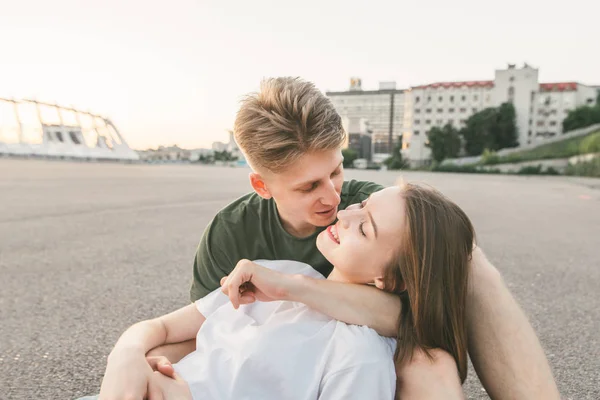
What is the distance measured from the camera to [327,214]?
163 cm

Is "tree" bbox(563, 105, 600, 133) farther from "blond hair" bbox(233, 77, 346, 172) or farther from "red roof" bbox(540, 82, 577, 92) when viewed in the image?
"blond hair" bbox(233, 77, 346, 172)

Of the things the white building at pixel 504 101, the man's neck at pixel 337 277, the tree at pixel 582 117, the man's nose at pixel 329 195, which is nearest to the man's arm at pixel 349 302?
the man's neck at pixel 337 277

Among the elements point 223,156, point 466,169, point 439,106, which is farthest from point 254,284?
point 223,156

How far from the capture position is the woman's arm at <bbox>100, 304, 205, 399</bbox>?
115cm

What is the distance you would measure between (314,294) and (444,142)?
60.2 meters

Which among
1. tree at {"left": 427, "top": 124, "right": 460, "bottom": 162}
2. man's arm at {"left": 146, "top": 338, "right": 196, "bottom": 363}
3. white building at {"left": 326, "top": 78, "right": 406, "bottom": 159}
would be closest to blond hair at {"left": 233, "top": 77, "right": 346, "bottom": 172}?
man's arm at {"left": 146, "top": 338, "right": 196, "bottom": 363}

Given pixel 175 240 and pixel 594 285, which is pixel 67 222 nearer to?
pixel 175 240

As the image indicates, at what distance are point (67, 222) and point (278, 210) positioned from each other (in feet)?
14.8

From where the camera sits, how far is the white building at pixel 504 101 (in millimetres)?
62656

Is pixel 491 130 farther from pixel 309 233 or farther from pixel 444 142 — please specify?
pixel 309 233

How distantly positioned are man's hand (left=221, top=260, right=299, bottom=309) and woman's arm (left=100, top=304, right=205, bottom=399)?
26 centimetres

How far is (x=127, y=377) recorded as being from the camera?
1.16 m

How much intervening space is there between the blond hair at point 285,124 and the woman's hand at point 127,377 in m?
0.71

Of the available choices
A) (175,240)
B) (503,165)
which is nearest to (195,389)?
(175,240)
